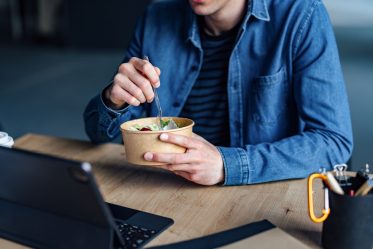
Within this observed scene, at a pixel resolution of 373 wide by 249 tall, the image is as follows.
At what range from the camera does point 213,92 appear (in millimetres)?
1562

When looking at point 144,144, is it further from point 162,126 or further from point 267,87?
point 267,87

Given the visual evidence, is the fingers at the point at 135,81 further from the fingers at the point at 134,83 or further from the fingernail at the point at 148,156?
the fingernail at the point at 148,156

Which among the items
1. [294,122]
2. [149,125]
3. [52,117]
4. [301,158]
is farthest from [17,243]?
[52,117]

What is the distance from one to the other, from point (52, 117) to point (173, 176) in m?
3.36

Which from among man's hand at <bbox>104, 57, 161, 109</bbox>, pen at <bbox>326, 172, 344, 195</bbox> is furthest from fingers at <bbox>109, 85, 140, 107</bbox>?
pen at <bbox>326, 172, 344, 195</bbox>

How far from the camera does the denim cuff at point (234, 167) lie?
1137 mm

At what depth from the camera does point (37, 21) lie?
358 inches

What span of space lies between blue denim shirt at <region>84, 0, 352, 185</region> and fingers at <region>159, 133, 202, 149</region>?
10 cm

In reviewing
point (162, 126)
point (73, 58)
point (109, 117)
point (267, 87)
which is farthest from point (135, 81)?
point (73, 58)

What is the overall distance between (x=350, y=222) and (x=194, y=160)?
39cm

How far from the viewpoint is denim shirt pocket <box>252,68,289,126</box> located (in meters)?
1.43

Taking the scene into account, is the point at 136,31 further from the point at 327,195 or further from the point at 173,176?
the point at 327,195

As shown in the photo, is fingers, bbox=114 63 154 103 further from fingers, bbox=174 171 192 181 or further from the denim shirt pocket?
the denim shirt pocket

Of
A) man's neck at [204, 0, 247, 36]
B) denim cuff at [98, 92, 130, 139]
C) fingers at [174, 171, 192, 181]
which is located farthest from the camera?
man's neck at [204, 0, 247, 36]
